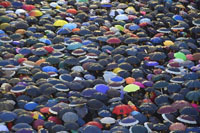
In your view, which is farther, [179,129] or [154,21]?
[154,21]

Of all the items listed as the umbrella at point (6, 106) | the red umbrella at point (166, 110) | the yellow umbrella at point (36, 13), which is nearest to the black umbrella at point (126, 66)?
the red umbrella at point (166, 110)

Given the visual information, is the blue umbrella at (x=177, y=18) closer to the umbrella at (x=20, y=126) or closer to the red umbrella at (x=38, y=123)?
the red umbrella at (x=38, y=123)

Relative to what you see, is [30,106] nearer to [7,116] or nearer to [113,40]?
[7,116]

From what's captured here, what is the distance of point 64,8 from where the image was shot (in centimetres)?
2508

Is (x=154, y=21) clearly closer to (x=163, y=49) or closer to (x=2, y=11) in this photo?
(x=163, y=49)

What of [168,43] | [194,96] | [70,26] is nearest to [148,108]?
[194,96]

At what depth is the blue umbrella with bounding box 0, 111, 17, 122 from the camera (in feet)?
51.6

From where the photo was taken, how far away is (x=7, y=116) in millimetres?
15781

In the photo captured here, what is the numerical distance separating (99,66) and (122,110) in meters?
3.05

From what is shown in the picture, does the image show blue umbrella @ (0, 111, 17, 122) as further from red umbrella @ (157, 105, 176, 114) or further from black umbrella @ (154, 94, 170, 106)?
black umbrella @ (154, 94, 170, 106)

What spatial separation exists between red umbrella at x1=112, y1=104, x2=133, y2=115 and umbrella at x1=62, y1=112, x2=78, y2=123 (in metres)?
1.28

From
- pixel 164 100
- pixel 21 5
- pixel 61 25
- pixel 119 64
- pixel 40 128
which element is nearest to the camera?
pixel 40 128

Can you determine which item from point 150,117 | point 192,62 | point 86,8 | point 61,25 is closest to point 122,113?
point 150,117

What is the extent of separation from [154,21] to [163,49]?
2726 mm
